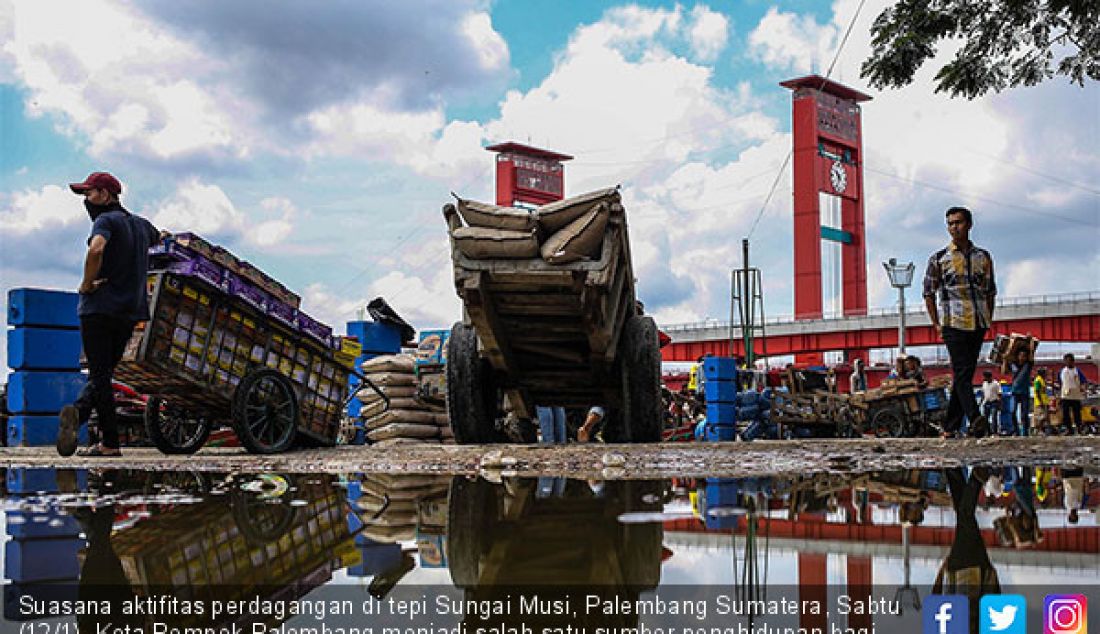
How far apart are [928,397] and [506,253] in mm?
13607

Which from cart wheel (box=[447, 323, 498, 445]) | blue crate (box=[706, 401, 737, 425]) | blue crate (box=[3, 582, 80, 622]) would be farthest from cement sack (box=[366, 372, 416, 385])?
blue crate (box=[3, 582, 80, 622])

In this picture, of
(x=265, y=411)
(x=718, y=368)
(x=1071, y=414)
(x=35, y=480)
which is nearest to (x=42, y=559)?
(x=35, y=480)

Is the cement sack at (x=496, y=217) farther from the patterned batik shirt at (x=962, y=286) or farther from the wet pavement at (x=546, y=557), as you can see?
the patterned batik shirt at (x=962, y=286)

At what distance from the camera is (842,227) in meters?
88.6

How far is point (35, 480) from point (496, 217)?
342 cm

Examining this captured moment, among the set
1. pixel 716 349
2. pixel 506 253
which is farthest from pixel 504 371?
pixel 716 349

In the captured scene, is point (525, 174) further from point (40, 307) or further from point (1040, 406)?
point (40, 307)

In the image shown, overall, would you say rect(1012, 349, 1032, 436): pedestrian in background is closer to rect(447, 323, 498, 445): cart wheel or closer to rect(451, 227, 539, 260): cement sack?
rect(447, 323, 498, 445): cart wheel

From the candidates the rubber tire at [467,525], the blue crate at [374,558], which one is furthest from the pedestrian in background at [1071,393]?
the blue crate at [374,558]

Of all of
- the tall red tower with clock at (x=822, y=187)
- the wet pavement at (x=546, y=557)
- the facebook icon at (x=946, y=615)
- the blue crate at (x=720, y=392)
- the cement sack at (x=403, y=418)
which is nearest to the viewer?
the facebook icon at (x=946, y=615)

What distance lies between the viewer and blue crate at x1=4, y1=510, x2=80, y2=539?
3.13 meters

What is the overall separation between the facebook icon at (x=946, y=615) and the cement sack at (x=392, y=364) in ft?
38.0

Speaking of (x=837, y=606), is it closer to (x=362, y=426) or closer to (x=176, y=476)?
(x=176, y=476)

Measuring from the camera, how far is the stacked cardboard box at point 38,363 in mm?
11484
